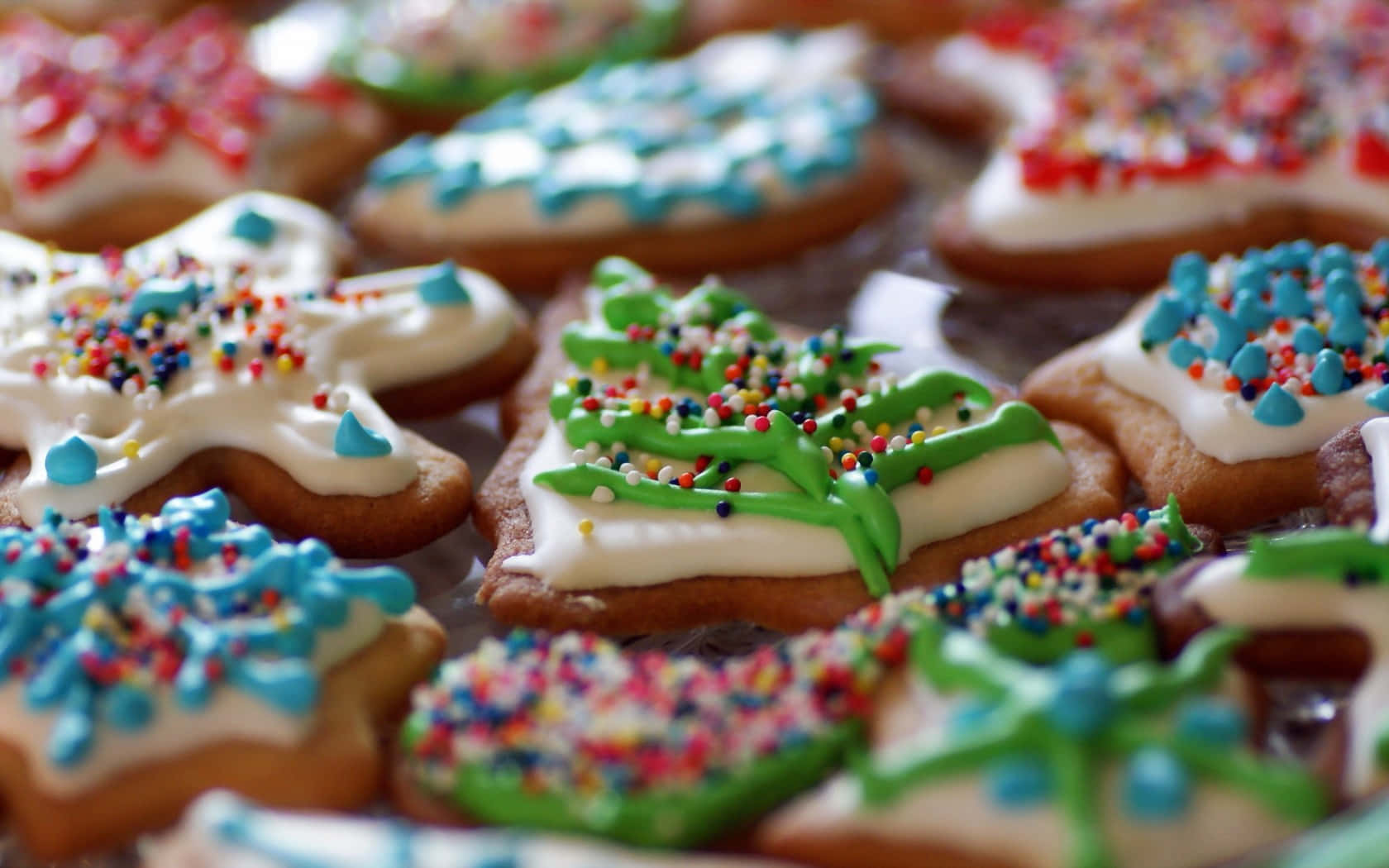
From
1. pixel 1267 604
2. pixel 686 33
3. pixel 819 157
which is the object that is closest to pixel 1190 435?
pixel 1267 604

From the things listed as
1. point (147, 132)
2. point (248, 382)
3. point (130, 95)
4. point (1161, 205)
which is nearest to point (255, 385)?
point (248, 382)

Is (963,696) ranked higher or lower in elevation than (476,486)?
higher

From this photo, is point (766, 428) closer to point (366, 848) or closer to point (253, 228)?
point (366, 848)

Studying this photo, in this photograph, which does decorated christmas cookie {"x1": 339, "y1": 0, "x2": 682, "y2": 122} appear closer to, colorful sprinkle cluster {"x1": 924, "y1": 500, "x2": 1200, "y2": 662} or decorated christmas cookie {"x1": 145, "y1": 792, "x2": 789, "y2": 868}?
colorful sprinkle cluster {"x1": 924, "y1": 500, "x2": 1200, "y2": 662}

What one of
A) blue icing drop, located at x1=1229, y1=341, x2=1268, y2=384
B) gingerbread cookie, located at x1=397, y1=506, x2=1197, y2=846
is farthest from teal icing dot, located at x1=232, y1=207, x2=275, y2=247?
blue icing drop, located at x1=1229, y1=341, x2=1268, y2=384

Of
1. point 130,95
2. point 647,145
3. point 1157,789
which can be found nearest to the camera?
point 1157,789

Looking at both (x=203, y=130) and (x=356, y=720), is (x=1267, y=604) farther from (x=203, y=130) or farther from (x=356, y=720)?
(x=203, y=130)
